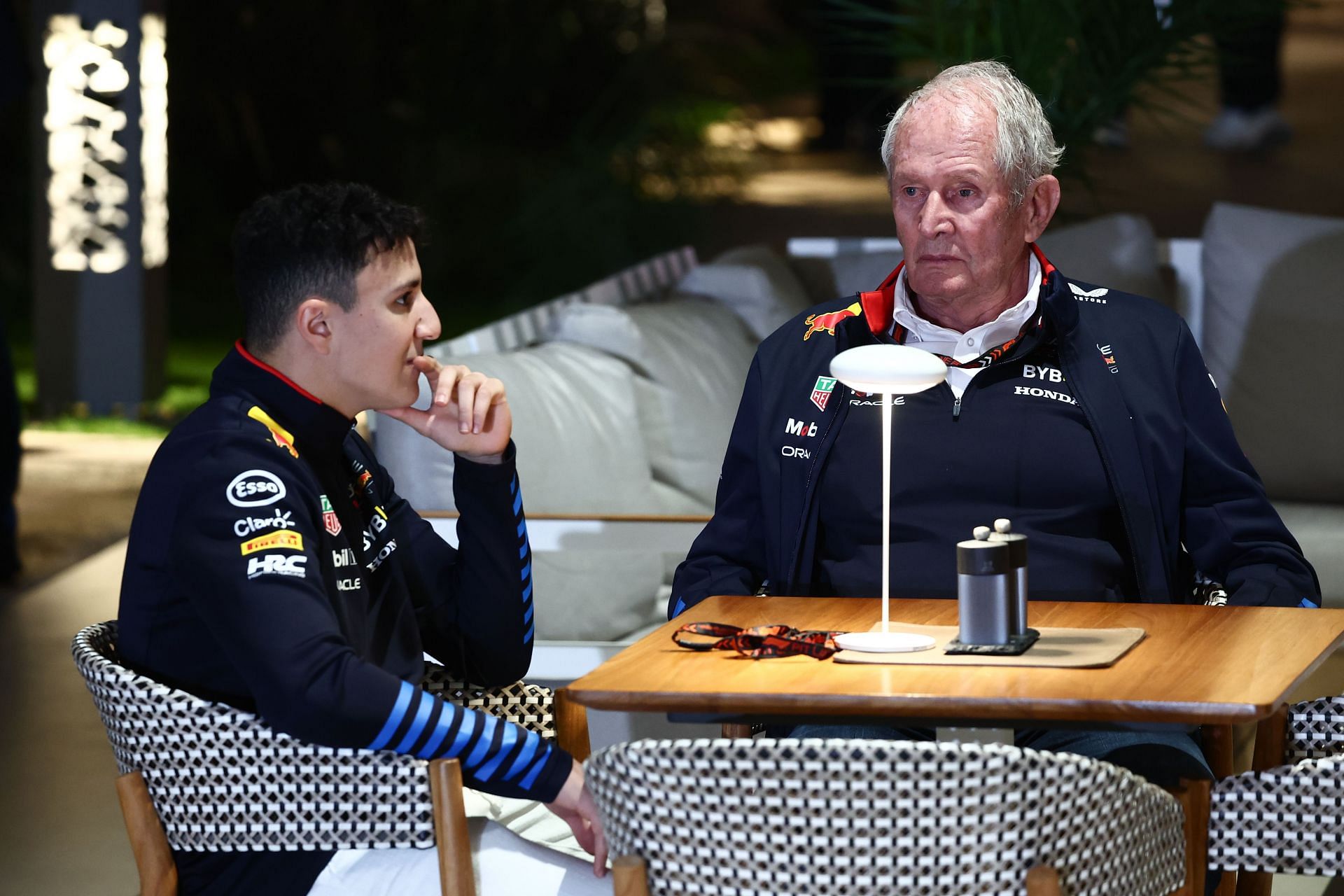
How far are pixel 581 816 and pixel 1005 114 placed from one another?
44.8 inches

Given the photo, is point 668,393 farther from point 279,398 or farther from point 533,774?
point 533,774

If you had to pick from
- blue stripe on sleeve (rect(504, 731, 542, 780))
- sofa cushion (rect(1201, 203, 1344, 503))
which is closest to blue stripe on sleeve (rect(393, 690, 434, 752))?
blue stripe on sleeve (rect(504, 731, 542, 780))

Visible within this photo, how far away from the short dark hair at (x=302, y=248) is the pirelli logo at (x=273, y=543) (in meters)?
0.28

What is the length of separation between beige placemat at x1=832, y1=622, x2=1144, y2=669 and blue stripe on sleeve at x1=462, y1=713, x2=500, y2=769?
37cm

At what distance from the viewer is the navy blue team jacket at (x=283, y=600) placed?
1.86 meters

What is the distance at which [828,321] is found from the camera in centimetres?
266

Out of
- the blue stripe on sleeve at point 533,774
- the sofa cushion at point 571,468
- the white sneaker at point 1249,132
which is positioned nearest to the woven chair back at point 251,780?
the blue stripe on sleeve at point 533,774

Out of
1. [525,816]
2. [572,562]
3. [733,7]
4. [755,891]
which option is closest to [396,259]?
[525,816]

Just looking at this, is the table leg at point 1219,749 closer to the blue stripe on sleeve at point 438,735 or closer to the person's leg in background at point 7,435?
the blue stripe on sleeve at point 438,735

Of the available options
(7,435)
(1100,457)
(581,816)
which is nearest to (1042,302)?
(1100,457)

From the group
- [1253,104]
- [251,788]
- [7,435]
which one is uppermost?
[1253,104]

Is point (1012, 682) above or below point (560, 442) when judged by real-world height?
above

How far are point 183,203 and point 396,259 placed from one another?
10.5m

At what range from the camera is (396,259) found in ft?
6.93
